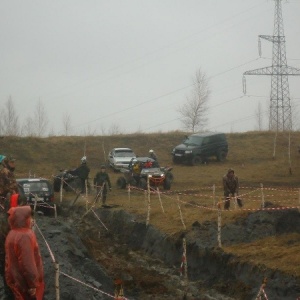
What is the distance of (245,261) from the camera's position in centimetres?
1544

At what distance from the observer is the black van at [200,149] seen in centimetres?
4307

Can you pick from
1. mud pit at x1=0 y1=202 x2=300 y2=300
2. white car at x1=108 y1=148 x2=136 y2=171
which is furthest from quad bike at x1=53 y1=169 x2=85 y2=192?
mud pit at x1=0 y1=202 x2=300 y2=300

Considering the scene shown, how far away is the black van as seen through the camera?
43.1 meters

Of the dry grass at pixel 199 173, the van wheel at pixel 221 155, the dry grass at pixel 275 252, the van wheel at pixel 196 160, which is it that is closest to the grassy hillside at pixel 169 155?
the dry grass at pixel 199 173

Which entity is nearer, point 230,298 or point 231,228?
point 230,298

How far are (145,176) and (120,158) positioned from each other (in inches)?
401

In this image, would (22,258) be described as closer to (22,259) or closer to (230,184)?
(22,259)

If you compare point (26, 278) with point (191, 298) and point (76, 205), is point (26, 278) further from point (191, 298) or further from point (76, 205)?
point (76, 205)

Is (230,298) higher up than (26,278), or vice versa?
(26,278)

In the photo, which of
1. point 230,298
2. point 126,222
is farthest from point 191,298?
point 126,222

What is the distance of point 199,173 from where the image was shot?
4003 centimetres

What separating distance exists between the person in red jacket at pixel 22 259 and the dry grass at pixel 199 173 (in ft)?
23.3

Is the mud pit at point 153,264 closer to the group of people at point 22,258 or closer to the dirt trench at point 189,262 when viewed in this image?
the dirt trench at point 189,262

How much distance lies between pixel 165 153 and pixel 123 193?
1910 centimetres
